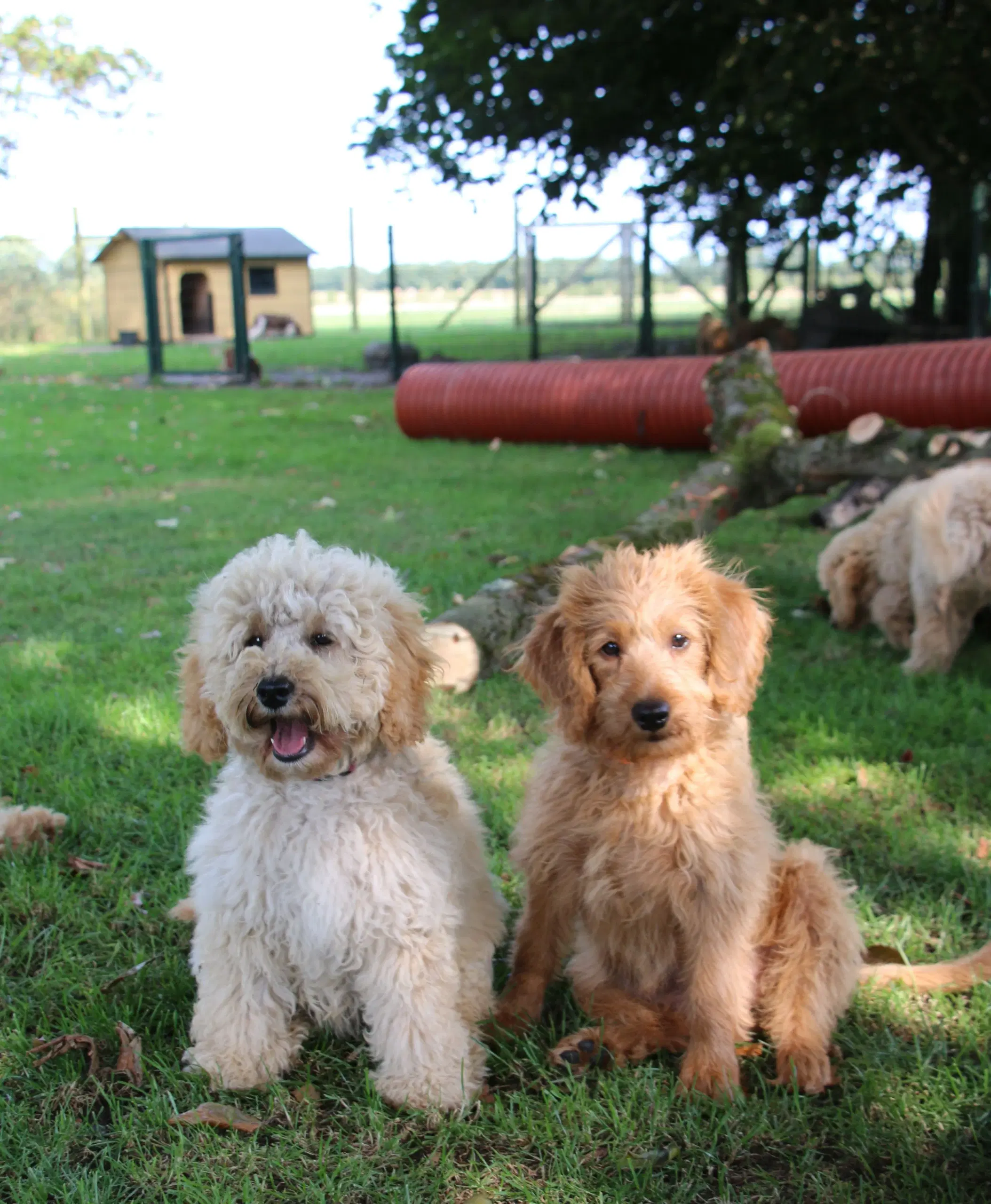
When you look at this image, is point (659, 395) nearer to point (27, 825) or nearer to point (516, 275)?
point (27, 825)

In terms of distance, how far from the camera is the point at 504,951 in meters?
3.77

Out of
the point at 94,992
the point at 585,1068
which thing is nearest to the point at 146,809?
the point at 94,992

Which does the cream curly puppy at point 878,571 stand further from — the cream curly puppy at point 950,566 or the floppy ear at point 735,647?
the floppy ear at point 735,647

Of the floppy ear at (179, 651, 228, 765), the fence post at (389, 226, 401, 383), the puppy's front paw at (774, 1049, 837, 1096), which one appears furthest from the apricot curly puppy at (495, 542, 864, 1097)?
the fence post at (389, 226, 401, 383)

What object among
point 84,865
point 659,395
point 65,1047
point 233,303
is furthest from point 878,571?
point 233,303

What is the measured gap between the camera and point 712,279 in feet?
93.6

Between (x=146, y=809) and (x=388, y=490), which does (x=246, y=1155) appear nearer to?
(x=146, y=809)

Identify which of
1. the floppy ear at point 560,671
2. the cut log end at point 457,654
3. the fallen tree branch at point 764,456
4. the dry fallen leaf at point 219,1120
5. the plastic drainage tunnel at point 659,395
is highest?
the plastic drainage tunnel at point 659,395

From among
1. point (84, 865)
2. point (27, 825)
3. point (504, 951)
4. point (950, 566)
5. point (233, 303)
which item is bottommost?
point (504, 951)

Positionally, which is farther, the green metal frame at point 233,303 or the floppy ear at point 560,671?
the green metal frame at point 233,303

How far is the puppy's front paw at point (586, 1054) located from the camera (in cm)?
305

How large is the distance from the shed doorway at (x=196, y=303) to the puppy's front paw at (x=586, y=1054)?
125 feet

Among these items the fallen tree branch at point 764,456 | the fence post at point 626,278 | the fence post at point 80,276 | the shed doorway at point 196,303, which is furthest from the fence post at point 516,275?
the fallen tree branch at point 764,456

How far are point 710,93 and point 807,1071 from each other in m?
19.1
